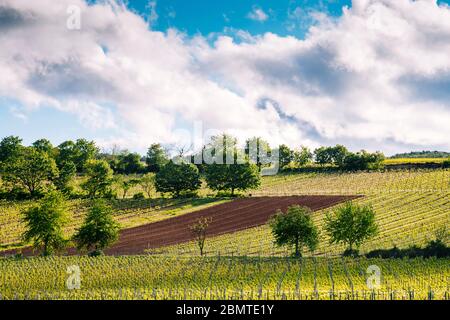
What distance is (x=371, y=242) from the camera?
67.6 meters

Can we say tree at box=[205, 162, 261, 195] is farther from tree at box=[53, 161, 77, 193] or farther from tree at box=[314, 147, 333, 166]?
tree at box=[314, 147, 333, 166]

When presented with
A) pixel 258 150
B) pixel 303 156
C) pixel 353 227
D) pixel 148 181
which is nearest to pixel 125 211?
pixel 148 181

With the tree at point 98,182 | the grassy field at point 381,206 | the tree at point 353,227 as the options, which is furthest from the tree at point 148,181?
the tree at point 353,227

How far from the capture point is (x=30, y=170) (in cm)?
11256

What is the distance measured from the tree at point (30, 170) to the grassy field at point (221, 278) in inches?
2132

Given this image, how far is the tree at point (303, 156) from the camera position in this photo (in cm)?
17600

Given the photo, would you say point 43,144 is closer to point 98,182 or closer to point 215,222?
point 98,182

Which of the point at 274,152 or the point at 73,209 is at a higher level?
the point at 274,152

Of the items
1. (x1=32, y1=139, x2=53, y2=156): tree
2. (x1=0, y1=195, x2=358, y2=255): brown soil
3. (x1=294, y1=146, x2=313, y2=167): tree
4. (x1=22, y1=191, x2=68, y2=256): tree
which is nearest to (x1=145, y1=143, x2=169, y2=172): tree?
(x1=32, y1=139, x2=53, y2=156): tree

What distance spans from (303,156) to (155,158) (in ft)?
196
